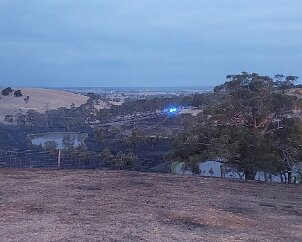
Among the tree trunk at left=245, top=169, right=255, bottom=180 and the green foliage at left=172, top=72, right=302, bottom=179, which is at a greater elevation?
the green foliage at left=172, top=72, right=302, bottom=179

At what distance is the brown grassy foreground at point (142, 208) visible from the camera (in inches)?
322

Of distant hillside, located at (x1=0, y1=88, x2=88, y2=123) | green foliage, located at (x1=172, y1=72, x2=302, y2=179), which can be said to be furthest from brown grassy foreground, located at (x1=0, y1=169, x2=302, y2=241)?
distant hillside, located at (x1=0, y1=88, x2=88, y2=123)

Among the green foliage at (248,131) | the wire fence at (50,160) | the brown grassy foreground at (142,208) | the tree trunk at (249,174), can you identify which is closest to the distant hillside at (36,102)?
the wire fence at (50,160)

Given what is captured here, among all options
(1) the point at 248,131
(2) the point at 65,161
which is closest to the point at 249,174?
(1) the point at 248,131

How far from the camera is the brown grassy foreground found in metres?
8.19

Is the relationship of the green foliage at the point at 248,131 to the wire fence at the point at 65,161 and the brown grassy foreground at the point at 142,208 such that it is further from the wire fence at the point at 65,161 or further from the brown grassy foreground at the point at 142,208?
the wire fence at the point at 65,161

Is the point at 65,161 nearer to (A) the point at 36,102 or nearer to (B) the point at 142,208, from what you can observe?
(B) the point at 142,208

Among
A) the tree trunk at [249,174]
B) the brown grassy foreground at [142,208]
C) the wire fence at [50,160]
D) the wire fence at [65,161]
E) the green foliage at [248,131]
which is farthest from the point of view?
the wire fence at [65,161]

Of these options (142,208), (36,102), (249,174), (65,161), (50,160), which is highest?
(142,208)

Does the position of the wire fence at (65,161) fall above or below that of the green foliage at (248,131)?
below

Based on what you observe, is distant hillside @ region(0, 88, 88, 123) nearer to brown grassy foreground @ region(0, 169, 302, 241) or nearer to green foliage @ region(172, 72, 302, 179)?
green foliage @ region(172, 72, 302, 179)

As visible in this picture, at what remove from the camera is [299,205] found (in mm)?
11586

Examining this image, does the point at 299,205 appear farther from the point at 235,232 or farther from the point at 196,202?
the point at 235,232

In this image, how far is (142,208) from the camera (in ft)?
33.5
